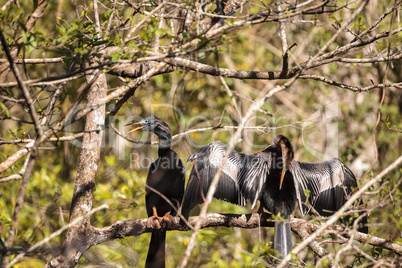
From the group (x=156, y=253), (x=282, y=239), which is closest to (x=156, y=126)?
(x=156, y=253)

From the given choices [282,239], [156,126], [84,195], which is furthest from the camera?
[156,126]

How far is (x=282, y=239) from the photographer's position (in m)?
3.95

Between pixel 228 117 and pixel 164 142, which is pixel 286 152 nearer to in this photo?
pixel 164 142

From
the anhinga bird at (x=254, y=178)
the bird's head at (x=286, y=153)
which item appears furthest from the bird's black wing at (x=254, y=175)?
the bird's head at (x=286, y=153)

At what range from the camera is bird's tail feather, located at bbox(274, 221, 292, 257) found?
155 inches

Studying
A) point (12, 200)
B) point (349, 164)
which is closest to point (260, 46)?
point (349, 164)

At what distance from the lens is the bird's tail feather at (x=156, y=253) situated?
4.58 meters

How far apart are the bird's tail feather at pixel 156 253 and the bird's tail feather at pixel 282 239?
1.32m

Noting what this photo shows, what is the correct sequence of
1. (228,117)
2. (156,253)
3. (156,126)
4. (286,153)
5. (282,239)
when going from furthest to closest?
(228,117) → (156,126) → (156,253) → (286,153) → (282,239)

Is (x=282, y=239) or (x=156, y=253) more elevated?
(x=282, y=239)

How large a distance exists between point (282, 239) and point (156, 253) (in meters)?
1.44

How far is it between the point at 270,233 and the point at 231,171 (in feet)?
12.4

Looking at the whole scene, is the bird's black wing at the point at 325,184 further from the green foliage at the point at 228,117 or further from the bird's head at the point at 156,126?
the bird's head at the point at 156,126

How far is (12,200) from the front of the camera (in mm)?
5879
